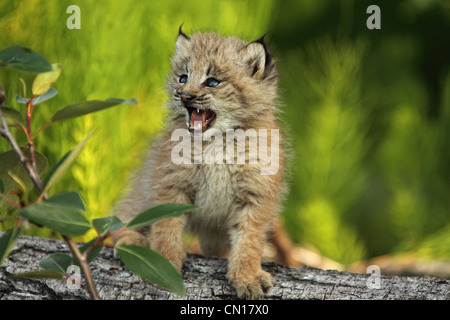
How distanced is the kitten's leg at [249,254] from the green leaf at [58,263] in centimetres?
53

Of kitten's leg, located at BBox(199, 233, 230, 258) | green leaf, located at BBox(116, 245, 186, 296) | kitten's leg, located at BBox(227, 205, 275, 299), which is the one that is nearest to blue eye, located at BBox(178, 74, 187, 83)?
kitten's leg, located at BBox(227, 205, 275, 299)

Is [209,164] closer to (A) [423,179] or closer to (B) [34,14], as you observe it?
(B) [34,14]

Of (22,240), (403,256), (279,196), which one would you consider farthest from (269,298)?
(403,256)

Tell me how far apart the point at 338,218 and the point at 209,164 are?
1.24m

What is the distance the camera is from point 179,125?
5.99ft

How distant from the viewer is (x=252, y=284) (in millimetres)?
1611

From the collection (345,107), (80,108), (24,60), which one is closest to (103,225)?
(80,108)

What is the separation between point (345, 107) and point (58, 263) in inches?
75.3

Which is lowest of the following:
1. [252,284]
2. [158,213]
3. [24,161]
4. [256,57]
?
[252,284]

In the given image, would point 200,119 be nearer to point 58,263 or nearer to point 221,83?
point 221,83

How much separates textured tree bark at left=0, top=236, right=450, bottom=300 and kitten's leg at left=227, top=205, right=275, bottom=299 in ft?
0.10

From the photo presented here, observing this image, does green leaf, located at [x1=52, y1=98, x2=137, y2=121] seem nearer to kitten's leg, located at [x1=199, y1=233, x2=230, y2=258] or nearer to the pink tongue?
the pink tongue

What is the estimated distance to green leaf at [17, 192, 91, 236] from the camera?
1010 millimetres

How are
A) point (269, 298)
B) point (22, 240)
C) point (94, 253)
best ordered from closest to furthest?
point (94, 253) < point (269, 298) < point (22, 240)
